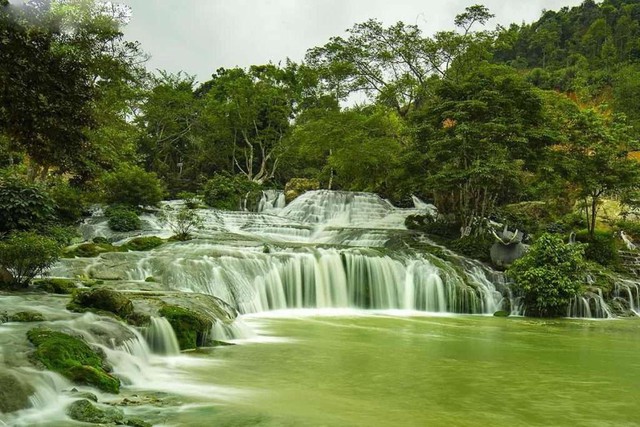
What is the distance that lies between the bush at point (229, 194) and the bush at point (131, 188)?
5.98m

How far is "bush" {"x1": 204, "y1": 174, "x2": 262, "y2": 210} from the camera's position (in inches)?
1280

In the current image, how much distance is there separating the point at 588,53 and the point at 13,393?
238 feet

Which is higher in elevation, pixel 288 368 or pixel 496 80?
pixel 496 80

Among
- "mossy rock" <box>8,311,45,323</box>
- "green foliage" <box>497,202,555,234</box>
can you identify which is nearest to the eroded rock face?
"green foliage" <box>497,202,555,234</box>

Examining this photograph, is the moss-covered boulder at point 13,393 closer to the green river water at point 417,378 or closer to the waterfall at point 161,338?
the green river water at point 417,378

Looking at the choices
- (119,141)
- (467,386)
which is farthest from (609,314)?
(119,141)

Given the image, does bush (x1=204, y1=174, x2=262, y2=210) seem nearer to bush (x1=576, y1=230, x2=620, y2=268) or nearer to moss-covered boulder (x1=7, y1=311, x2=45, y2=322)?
bush (x1=576, y1=230, x2=620, y2=268)

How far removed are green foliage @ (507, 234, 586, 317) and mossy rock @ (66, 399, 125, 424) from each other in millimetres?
13177

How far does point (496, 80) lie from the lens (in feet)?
66.6

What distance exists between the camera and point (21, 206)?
14.1m

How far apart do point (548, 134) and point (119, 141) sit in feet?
55.3

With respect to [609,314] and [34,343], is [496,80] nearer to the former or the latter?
[609,314]

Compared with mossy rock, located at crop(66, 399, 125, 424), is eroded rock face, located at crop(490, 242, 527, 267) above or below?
above

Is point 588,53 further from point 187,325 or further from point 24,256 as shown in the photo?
point 24,256
